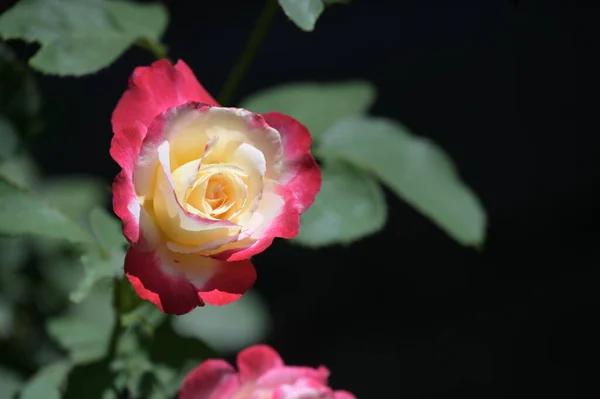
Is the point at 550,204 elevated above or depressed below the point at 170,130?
below

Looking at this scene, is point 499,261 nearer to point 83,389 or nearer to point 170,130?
point 83,389

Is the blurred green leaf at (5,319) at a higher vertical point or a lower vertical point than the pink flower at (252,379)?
lower

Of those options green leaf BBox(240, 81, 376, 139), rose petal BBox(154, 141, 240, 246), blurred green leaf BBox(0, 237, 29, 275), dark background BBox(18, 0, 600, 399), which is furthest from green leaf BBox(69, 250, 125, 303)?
dark background BBox(18, 0, 600, 399)

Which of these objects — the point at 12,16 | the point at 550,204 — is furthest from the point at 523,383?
the point at 12,16

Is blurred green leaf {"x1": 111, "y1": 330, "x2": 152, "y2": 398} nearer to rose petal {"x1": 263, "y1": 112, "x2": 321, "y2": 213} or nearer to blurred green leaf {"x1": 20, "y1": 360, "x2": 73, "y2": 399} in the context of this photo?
blurred green leaf {"x1": 20, "y1": 360, "x2": 73, "y2": 399}

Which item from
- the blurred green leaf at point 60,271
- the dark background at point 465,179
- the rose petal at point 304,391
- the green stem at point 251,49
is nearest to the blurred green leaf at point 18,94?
the green stem at point 251,49

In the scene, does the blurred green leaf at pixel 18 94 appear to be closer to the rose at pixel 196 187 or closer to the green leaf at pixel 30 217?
the green leaf at pixel 30 217
